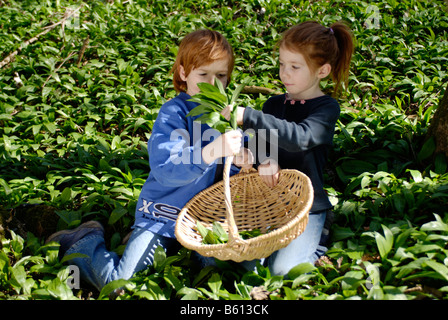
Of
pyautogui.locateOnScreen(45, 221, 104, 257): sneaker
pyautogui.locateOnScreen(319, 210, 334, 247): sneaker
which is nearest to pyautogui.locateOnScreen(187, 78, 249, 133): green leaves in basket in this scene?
pyautogui.locateOnScreen(319, 210, 334, 247): sneaker

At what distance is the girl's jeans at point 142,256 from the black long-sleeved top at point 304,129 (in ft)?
0.74

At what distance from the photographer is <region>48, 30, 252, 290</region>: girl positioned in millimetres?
2684

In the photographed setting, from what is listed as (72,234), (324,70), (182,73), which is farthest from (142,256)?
(324,70)

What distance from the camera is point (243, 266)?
2.70 m

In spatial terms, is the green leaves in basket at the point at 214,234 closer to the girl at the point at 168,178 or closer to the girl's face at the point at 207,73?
the girl at the point at 168,178

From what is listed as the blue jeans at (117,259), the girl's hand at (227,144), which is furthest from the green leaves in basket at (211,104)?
the blue jeans at (117,259)

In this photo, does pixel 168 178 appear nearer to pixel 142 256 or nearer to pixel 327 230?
pixel 142 256

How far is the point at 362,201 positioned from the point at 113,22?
487 cm

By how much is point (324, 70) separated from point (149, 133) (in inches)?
83.9

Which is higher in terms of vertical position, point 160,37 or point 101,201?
point 160,37

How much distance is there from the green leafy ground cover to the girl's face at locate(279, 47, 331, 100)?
0.97 m

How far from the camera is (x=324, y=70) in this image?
2.79m
